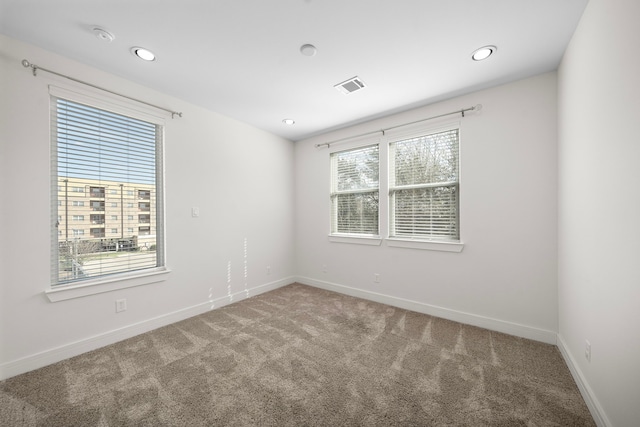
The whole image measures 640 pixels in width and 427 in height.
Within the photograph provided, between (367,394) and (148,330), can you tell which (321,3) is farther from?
(148,330)

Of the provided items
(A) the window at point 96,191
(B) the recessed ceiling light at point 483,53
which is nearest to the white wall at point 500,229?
(B) the recessed ceiling light at point 483,53

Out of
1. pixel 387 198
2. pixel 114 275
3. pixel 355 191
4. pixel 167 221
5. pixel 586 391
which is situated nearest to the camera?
pixel 586 391

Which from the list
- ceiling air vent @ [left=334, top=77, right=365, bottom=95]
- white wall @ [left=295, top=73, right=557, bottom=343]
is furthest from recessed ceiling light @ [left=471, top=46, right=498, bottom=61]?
ceiling air vent @ [left=334, top=77, right=365, bottom=95]

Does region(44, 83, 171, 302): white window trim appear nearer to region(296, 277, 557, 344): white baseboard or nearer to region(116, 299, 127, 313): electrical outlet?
region(116, 299, 127, 313): electrical outlet

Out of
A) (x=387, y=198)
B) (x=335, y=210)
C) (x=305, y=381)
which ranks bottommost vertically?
(x=305, y=381)

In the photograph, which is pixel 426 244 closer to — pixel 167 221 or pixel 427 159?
pixel 427 159

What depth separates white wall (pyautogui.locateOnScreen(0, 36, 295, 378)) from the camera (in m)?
1.92

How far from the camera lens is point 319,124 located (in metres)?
3.74

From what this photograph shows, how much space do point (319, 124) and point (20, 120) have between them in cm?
300

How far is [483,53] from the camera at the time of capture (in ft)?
6.89

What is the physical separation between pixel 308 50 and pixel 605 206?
7.35ft

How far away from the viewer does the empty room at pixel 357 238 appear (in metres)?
1.55

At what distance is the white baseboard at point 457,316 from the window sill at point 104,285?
7.83 ft

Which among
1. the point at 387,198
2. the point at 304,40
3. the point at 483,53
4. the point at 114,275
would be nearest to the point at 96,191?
the point at 114,275
